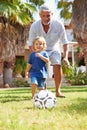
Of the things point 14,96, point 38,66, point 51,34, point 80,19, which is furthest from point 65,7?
point 38,66

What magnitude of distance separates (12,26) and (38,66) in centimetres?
1647

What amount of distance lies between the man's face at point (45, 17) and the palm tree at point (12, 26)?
1247 centimetres

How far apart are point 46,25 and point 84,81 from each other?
1918 centimetres

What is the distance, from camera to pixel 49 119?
14.3 feet

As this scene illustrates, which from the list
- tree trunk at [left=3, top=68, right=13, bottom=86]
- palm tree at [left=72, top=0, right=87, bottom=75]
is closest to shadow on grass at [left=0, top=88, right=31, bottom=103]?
palm tree at [left=72, top=0, right=87, bottom=75]

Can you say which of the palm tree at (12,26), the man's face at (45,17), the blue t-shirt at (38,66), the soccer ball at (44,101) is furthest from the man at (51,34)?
the palm tree at (12,26)

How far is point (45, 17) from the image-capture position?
746 cm

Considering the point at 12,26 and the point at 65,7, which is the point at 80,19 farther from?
the point at 12,26

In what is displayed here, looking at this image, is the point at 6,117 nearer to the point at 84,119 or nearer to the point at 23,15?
the point at 84,119

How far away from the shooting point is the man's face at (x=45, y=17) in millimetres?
7383

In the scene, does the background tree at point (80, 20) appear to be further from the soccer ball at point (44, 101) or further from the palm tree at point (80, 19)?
the soccer ball at point (44, 101)

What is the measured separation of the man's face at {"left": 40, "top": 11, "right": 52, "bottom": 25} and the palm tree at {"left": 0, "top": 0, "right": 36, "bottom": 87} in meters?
12.5

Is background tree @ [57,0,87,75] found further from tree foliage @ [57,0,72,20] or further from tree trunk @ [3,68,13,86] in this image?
tree trunk @ [3,68,13,86]

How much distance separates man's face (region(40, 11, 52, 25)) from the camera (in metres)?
7.38
